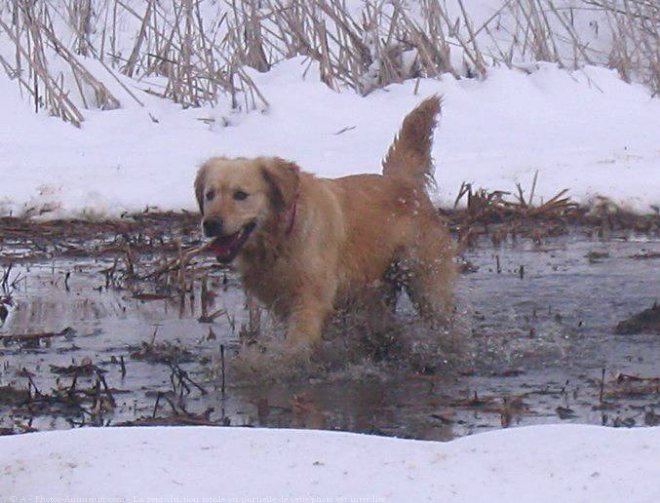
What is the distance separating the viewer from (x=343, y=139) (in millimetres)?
12195

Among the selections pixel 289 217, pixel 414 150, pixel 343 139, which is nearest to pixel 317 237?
pixel 289 217

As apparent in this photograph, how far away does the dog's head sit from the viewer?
6.11 meters

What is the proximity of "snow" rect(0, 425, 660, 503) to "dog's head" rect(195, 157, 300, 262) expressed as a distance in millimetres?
2560

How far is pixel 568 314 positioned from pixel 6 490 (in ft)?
13.5

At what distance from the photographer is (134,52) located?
1365cm

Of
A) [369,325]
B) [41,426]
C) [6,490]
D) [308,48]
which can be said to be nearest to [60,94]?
[308,48]

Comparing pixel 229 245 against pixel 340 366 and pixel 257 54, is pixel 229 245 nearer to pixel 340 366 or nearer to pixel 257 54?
pixel 340 366

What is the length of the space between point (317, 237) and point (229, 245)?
461mm

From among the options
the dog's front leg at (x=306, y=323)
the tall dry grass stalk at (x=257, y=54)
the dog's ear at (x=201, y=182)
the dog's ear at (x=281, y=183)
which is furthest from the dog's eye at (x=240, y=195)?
the tall dry grass stalk at (x=257, y=54)

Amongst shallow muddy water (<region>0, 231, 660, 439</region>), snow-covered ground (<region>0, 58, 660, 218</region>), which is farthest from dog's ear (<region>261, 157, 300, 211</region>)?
snow-covered ground (<region>0, 58, 660, 218</region>)

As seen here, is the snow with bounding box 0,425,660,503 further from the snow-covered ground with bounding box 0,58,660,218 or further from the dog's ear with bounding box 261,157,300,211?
the snow-covered ground with bounding box 0,58,660,218

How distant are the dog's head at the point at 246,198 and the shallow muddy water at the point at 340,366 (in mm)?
502

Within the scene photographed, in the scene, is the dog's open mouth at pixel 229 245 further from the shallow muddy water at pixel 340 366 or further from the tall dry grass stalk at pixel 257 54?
the tall dry grass stalk at pixel 257 54

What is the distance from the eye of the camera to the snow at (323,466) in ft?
10.2
